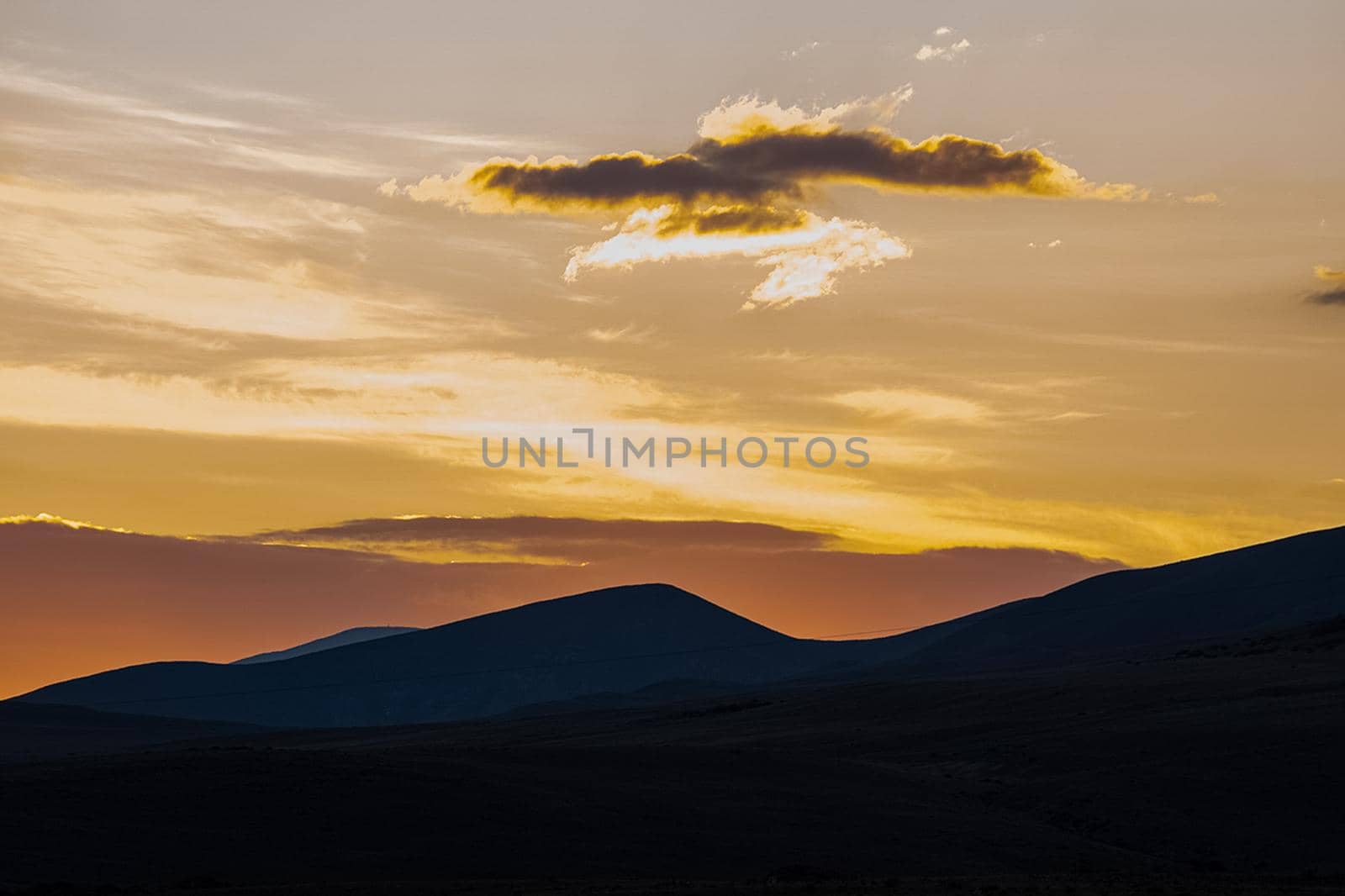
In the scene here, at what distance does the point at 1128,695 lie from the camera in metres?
87.9

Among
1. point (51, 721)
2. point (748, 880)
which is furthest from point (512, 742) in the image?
point (51, 721)

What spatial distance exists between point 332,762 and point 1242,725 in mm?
40150

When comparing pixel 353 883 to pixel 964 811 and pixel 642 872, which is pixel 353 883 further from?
pixel 964 811

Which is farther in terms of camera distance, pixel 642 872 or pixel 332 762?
pixel 332 762

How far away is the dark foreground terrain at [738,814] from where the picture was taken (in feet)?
157

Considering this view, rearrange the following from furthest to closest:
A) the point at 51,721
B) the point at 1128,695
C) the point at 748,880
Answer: the point at 51,721
the point at 1128,695
the point at 748,880

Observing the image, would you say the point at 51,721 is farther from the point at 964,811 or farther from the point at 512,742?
the point at 964,811

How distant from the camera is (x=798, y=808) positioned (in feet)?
200

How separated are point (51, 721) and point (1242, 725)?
129623mm

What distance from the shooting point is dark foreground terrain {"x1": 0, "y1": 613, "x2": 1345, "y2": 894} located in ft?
157

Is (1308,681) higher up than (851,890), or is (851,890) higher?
(1308,681)

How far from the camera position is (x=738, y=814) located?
59156 mm

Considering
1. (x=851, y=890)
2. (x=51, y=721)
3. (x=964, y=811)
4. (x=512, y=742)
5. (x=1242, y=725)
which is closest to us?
(x=851, y=890)

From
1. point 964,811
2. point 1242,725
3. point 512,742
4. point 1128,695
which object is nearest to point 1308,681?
point 1128,695
